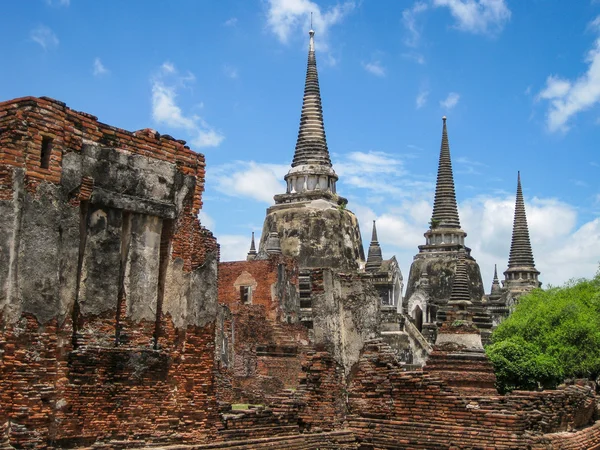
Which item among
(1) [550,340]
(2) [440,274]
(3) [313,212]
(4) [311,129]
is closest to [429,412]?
(1) [550,340]

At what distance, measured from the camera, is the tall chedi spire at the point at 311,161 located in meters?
42.5

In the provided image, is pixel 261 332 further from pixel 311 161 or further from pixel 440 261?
pixel 440 261

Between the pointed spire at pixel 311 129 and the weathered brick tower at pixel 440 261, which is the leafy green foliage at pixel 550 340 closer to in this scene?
the weathered brick tower at pixel 440 261

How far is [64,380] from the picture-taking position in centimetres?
966

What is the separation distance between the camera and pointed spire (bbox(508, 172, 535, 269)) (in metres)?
57.8

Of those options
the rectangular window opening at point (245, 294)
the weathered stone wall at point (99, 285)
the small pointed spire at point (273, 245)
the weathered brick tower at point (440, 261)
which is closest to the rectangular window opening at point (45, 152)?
the weathered stone wall at point (99, 285)

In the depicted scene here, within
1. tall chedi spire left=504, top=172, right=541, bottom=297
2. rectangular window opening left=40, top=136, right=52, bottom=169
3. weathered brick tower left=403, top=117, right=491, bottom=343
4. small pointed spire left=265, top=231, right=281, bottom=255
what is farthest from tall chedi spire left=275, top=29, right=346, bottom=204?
rectangular window opening left=40, top=136, right=52, bottom=169

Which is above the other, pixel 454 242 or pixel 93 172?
pixel 454 242

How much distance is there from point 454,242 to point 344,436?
42725 mm

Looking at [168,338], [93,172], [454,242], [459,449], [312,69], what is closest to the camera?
[93,172]

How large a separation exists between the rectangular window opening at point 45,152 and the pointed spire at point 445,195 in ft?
156

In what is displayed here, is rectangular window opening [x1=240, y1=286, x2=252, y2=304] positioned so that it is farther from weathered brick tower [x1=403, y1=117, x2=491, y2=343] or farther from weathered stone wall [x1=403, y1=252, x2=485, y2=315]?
weathered stone wall [x1=403, y1=252, x2=485, y2=315]

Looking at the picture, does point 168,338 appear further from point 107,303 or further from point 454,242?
point 454,242

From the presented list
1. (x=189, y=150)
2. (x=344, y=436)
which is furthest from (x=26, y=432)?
(x=344, y=436)
